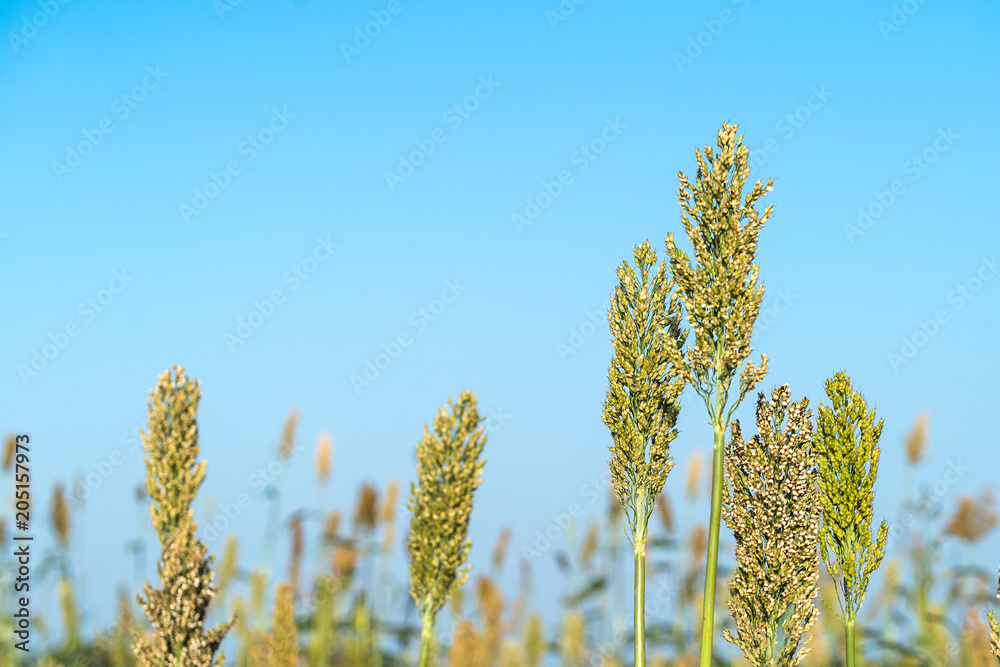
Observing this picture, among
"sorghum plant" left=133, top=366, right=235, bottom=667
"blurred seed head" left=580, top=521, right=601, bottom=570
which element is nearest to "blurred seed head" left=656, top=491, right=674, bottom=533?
"blurred seed head" left=580, top=521, right=601, bottom=570

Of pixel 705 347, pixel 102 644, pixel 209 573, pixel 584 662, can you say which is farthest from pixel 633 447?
pixel 102 644

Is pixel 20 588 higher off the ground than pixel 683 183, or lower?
lower

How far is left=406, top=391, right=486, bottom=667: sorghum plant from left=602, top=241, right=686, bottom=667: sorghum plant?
2920 millimetres

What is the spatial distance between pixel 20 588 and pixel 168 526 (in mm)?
7293

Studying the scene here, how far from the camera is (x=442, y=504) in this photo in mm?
9773

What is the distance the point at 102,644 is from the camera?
15.7 metres

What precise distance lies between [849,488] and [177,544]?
9.02 metres

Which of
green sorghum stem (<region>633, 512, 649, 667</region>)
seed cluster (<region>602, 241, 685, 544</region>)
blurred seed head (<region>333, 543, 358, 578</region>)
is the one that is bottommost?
green sorghum stem (<region>633, 512, 649, 667</region>)

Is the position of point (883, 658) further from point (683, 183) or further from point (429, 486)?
point (429, 486)

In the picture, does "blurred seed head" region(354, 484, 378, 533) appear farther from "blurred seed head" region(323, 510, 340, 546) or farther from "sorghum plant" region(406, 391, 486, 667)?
"sorghum plant" region(406, 391, 486, 667)

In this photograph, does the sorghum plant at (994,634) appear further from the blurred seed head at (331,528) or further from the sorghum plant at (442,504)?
the blurred seed head at (331,528)

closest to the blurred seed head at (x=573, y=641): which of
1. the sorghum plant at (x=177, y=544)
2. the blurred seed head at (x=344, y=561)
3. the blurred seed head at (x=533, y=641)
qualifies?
the blurred seed head at (x=533, y=641)

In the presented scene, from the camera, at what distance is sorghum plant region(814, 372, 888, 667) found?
1348 centimetres

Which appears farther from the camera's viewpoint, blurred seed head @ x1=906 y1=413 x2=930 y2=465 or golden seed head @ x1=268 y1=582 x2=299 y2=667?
blurred seed head @ x1=906 y1=413 x2=930 y2=465
